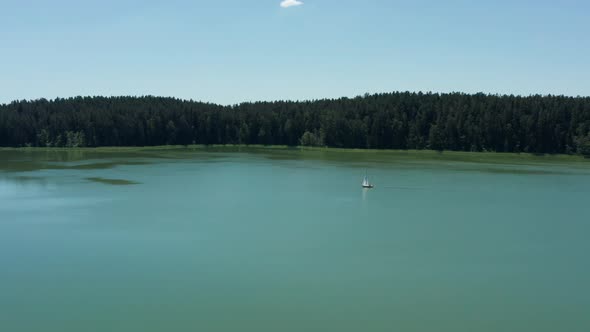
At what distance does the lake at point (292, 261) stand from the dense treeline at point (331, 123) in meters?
61.1

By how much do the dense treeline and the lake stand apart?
201 ft

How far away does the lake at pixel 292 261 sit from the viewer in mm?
14367

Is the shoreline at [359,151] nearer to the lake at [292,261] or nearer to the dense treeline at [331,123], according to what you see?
the dense treeline at [331,123]

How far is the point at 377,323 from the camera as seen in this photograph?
45.9 ft

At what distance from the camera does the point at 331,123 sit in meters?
119

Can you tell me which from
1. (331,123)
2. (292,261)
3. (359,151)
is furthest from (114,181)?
(331,123)

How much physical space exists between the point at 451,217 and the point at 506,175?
2986 cm

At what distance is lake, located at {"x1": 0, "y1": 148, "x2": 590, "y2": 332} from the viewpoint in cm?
1437

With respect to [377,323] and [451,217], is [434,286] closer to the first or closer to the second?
[377,323]

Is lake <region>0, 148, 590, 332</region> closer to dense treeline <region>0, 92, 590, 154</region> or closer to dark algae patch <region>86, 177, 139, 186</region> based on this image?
dark algae patch <region>86, 177, 139, 186</region>

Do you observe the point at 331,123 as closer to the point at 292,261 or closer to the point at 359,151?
the point at 359,151

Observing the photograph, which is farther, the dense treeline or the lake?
the dense treeline

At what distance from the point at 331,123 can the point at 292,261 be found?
99.9 meters

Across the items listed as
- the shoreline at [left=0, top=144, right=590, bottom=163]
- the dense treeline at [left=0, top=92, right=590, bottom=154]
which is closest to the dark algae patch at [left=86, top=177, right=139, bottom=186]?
the shoreline at [left=0, top=144, right=590, bottom=163]
